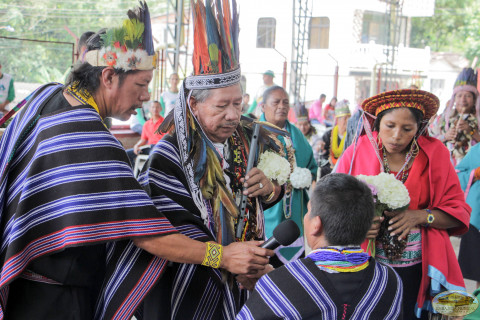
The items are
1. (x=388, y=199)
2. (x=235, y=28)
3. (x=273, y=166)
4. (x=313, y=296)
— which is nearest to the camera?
(x=313, y=296)

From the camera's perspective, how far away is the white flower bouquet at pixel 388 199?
294 cm

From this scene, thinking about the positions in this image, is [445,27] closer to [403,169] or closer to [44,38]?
[44,38]

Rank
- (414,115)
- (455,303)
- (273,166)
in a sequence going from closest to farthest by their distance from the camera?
(273,166)
(455,303)
(414,115)

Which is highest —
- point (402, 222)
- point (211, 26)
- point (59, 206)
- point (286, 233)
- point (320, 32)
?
point (320, 32)

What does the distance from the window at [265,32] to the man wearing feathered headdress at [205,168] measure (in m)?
24.6

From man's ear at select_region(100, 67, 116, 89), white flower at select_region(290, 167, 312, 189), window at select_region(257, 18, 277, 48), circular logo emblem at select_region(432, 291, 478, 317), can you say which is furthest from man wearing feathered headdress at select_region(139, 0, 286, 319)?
window at select_region(257, 18, 277, 48)

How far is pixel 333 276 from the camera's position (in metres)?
1.97

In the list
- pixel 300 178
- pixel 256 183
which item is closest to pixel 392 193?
pixel 256 183

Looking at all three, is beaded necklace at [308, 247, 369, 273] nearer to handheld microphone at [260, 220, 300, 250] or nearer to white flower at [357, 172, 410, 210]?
handheld microphone at [260, 220, 300, 250]

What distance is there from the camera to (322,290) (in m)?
1.94

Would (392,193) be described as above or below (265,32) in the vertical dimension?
below

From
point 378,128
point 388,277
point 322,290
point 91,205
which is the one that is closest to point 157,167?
point 91,205

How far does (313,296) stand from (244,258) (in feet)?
1.34

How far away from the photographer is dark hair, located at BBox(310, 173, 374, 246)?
2.00 m
